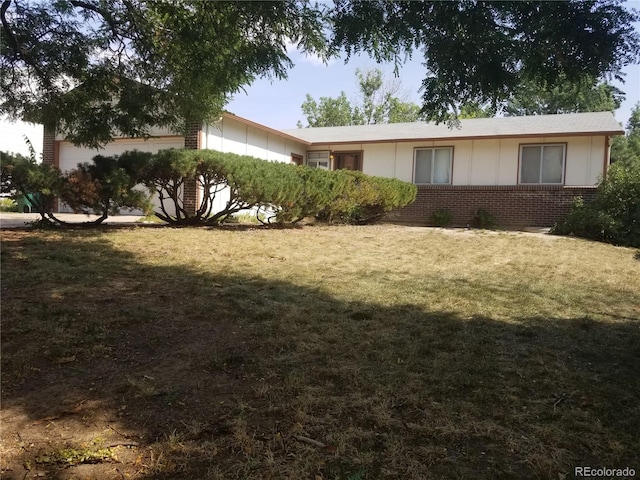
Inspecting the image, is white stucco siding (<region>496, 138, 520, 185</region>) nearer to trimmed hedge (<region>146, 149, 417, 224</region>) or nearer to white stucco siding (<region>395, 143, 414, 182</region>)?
white stucco siding (<region>395, 143, 414, 182</region>)

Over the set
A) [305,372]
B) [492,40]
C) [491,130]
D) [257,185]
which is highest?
[491,130]

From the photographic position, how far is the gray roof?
15164mm

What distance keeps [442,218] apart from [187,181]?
8918 millimetres

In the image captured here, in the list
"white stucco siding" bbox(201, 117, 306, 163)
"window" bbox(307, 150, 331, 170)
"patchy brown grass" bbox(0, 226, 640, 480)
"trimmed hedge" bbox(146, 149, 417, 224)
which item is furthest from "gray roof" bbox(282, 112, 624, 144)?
"patchy brown grass" bbox(0, 226, 640, 480)

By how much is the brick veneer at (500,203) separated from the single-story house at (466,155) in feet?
0.09

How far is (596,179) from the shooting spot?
48.6 feet

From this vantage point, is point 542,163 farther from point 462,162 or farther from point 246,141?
point 246,141

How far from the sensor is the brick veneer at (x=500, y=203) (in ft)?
48.2

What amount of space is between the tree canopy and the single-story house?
6.19 m

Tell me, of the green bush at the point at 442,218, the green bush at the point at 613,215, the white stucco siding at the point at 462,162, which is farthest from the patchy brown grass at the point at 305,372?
the white stucco siding at the point at 462,162

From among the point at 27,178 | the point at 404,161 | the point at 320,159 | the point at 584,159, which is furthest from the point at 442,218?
the point at 27,178

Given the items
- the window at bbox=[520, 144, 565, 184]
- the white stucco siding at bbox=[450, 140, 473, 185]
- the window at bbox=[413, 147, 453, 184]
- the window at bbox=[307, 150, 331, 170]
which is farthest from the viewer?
the window at bbox=[307, 150, 331, 170]

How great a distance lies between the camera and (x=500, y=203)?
50.7ft

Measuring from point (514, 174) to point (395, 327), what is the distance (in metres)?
13.6
